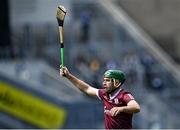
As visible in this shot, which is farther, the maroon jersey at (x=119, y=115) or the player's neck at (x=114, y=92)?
the player's neck at (x=114, y=92)

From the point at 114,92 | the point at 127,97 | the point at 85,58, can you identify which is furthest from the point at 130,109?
the point at 85,58

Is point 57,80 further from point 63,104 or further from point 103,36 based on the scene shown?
point 103,36

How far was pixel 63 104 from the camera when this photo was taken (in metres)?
18.4

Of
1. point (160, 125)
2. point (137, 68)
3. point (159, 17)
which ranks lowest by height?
point (160, 125)

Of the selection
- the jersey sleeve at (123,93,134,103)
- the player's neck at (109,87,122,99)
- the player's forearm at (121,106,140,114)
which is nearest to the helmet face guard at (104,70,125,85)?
the player's neck at (109,87,122,99)

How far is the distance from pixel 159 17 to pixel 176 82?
4.83 m

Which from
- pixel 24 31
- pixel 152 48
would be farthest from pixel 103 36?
pixel 24 31

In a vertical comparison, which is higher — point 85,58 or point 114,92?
point 85,58

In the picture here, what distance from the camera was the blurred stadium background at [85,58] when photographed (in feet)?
60.1

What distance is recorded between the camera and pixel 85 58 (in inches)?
810

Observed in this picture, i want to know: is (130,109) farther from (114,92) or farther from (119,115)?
(114,92)

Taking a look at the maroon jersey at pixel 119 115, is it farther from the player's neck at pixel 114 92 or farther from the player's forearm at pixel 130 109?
the player's forearm at pixel 130 109

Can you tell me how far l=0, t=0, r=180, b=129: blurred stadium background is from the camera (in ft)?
60.1

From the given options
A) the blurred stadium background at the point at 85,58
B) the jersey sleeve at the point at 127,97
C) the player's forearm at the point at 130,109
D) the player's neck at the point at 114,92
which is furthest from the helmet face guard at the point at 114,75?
the blurred stadium background at the point at 85,58
